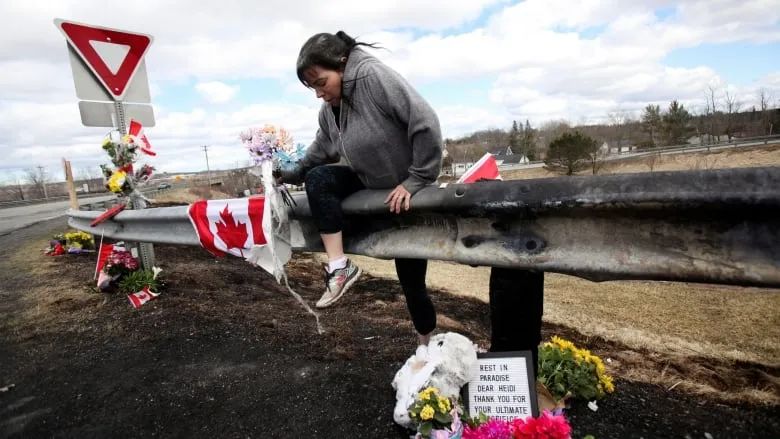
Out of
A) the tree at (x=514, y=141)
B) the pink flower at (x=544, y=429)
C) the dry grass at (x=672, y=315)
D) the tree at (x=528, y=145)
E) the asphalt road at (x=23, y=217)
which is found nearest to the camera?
the pink flower at (x=544, y=429)

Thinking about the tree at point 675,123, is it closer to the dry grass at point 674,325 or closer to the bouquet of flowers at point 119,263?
the dry grass at point 674,325

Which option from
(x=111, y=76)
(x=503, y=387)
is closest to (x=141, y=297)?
(x=111, y=76)

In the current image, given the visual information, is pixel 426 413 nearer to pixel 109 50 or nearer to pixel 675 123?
pixel 109 50

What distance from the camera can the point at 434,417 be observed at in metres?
1.92

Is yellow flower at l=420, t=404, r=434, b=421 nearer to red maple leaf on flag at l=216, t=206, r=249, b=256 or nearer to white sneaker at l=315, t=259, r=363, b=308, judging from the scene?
white sneaker at l=315, t=259, r=363, b=308

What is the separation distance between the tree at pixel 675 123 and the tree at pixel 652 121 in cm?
139

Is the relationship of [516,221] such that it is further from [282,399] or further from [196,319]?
[196,319]

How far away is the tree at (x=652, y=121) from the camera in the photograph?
2771 inches

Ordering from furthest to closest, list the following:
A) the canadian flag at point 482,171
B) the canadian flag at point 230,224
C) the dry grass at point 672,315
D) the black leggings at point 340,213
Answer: the dry grass at point 672,315 → the canadian flag at point 230,224 → the canadian flag at point 482,171 → the black leggings at point 340,213

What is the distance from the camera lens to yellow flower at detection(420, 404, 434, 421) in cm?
189

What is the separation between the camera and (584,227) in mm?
1771

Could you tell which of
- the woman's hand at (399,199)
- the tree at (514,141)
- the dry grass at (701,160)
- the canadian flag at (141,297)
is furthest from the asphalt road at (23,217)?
the tree at (514,141)

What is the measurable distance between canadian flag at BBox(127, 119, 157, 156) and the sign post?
0.08m

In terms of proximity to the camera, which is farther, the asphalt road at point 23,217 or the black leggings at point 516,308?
the asphalt road at point 23,217
